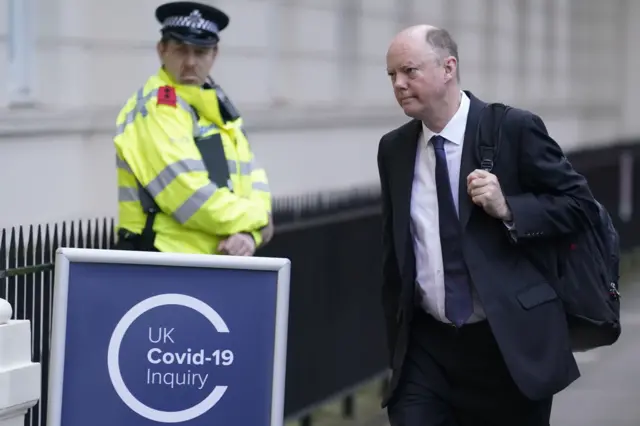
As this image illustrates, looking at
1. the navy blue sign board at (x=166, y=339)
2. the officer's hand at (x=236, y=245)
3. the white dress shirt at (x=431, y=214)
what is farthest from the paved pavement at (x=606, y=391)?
the navy blue sign board at (x=166, y=339)

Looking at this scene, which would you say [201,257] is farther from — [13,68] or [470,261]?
[13,68]

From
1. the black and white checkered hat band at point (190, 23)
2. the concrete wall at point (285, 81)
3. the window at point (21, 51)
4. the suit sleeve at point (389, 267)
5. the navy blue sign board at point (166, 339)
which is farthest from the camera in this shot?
the concrete wall at point (285, 81)

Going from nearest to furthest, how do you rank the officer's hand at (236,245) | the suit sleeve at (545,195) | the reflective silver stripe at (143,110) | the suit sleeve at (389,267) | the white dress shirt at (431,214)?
the suit sleeve at (545,195)
the white dress shirt at (431,214)
the suit sleeve at (389,267)
the officer's hand at (236,245)
the reflective silver stripe at (143,110)

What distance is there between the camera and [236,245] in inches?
240

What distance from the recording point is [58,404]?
4.66m

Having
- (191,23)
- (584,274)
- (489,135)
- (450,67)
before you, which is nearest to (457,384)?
(584,274)

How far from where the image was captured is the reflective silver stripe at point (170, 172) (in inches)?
237

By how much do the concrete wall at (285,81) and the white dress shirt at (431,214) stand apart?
4353mm

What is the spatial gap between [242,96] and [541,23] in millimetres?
13071

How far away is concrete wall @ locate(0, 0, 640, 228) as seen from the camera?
9633 mm

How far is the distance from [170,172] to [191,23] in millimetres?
629

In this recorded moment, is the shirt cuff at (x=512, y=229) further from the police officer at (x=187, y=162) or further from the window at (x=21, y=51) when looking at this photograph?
the window at (x=21, y=51)

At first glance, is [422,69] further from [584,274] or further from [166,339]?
[166,339]

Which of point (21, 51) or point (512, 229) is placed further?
point (21, 51)
